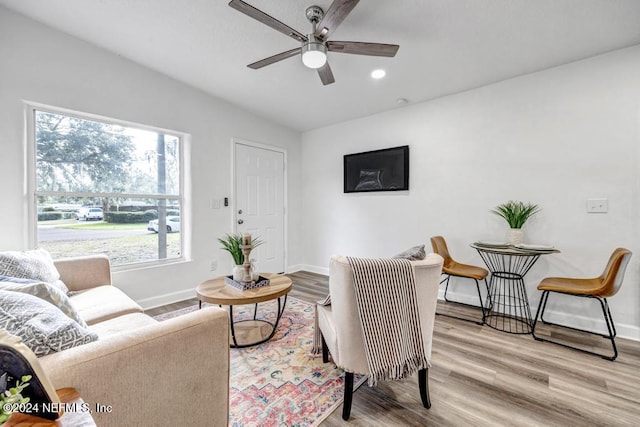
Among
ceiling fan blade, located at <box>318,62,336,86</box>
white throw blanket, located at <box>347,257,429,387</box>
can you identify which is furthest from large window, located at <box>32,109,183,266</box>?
white throw blanket, located at <box>347,257,429,387</box>

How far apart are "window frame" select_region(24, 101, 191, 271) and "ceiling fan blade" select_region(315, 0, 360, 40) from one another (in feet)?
7.27

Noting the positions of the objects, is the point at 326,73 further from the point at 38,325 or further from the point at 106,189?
the point at 106,189

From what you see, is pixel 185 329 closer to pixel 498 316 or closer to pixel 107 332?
pixel 107 332

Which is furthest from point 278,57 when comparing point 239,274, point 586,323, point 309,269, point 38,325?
point 586,323

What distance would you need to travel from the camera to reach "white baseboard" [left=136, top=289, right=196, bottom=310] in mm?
2988

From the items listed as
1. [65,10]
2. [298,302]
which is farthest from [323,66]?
[298,302]

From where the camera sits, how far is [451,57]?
252 cm

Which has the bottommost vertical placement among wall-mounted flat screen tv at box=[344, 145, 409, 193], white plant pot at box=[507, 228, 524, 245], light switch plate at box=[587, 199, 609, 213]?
white plant pot at box=[507, 228, 524, 245]

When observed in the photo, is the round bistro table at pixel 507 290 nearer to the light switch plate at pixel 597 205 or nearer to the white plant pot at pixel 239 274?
the light switch plate at pixel 597 205

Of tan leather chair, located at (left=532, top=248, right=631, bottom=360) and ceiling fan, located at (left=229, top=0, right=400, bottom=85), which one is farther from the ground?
ceiling fan, located at (left=229, top=0, right=400, bottom=85)

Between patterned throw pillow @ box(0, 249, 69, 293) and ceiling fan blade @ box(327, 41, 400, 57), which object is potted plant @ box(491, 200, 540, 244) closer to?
ceiling fan blade @ box(327, 41, 400, 57)

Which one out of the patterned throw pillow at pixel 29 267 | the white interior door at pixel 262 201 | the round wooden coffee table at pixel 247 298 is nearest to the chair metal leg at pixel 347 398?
the round wooden coffee table at pixel 247 298

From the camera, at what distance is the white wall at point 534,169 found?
233 cm

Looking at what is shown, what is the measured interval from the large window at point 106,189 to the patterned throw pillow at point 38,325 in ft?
6.74
